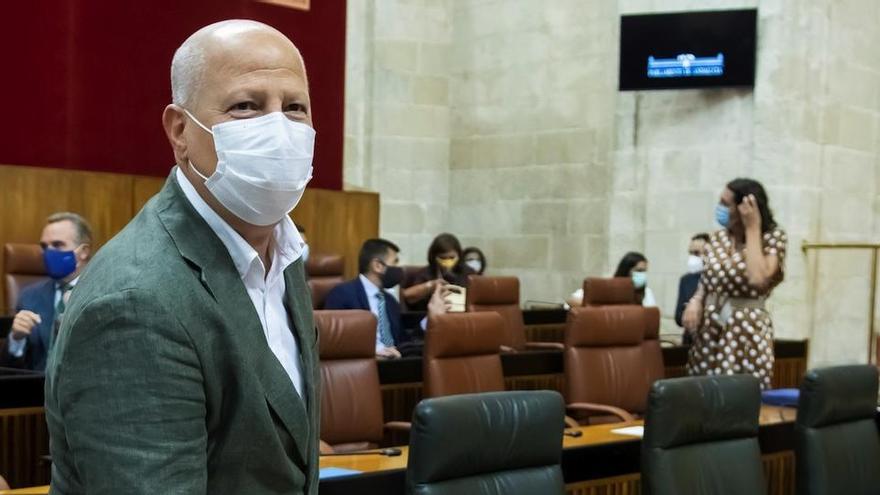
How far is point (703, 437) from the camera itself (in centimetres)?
299

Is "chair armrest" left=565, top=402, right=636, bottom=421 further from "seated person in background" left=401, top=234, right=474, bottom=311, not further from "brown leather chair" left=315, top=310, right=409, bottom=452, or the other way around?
"seated person in background" left=401, top=234, right=474, bottom=311

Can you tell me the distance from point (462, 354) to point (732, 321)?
1.16 m

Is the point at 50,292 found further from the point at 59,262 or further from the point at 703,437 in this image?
the point at 703,437

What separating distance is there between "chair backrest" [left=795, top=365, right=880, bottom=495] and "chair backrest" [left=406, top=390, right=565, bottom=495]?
1.04 meters

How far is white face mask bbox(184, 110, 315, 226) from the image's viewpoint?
45.4 inches

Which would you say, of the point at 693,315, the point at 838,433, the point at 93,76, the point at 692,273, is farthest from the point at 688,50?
the point at 838,433

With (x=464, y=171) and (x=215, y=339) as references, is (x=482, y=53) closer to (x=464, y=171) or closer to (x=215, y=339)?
(x=464, y=171)

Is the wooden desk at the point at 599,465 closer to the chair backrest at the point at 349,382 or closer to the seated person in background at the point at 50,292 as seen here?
the chair backrest at the point at 349,382

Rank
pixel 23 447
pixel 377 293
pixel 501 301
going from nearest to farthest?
1. pixel 23 447
2. pixel 377 293
3. pixel 501 301

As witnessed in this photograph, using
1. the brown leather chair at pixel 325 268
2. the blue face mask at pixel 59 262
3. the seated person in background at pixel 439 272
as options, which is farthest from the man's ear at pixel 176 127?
the brown leather chair at pixel 325 268

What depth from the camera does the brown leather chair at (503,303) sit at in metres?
6.98

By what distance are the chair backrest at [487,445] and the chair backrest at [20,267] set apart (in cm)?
450

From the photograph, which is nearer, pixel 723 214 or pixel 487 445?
pixel 487 445

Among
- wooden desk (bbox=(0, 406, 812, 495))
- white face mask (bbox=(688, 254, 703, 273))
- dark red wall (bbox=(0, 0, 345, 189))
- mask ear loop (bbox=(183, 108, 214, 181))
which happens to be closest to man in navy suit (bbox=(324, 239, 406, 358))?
wooden desk (bbox=(0, 406, 812, 495))
